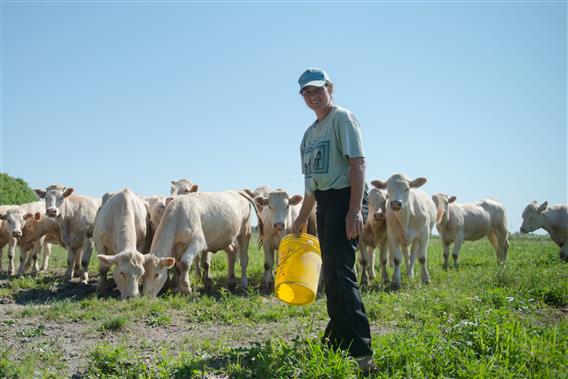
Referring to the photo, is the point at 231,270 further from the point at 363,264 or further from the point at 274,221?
the point at 363,264

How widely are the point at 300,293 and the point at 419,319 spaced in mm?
2632

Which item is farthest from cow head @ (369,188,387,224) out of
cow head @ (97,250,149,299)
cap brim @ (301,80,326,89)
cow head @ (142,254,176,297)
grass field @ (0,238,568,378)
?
cap brim @ (301,80,326,89)

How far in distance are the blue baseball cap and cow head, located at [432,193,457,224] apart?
1246 cm

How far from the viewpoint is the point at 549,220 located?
756 inches

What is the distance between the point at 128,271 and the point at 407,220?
6642 millimetres

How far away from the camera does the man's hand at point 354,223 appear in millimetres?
4910

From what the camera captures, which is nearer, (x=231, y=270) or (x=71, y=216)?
(x=231, y=270)

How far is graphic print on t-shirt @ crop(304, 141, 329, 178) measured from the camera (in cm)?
525

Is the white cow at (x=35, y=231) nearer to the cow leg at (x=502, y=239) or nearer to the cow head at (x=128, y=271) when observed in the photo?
the cow head at (x=128, y=271)

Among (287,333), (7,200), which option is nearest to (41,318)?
(287,333)

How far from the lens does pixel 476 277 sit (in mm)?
11039

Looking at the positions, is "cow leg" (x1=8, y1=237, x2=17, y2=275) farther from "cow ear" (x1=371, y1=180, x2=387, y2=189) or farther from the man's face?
the man's face

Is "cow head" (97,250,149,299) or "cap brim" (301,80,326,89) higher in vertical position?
"cap brim" (301,80,326,89)

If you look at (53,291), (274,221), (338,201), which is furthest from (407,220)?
(53,291)
